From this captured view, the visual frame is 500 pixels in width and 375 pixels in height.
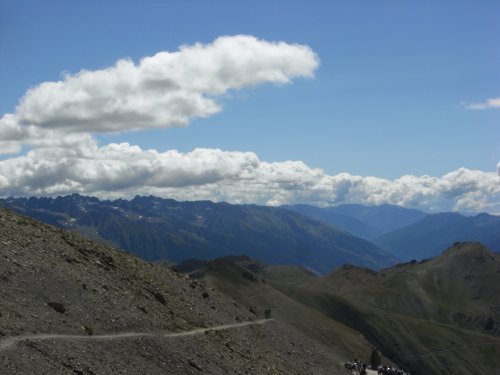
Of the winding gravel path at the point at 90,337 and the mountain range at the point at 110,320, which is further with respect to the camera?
the mountain range at the point at 110,320

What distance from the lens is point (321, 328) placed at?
6772 inches

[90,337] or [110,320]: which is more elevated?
[110,320]

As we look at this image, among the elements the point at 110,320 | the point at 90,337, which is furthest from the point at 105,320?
the point at 90,337

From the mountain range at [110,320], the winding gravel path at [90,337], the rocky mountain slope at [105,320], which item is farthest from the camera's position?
the mountain range at [110,320]

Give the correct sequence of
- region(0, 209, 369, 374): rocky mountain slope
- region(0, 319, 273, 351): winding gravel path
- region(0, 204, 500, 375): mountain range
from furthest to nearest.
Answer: region(0, 204, 500, 375): mountain range < region(0, 209, 369, 374): rocky mountain slope < region(0, 319, 273, 351): winding gravel path

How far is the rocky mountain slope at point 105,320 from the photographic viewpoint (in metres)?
43.1

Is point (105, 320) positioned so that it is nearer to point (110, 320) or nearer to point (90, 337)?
A: point (110, 320)

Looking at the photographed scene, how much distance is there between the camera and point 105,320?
54.1m

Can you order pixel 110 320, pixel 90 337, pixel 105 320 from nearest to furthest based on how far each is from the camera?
pixel 90 337 → pixel 105 320 → pixel 110 320

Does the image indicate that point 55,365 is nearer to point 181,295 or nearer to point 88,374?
point 88,374

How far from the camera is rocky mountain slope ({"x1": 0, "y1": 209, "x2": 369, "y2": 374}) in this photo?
43062 mm

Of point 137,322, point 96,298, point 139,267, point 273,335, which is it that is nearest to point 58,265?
point 96,298

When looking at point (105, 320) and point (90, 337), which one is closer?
point (90, 337)

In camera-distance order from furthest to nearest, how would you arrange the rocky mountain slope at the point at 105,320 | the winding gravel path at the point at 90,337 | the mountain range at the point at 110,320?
the mountain range at the point at 110,320, the rocky mountain slope at the point at 105,320, the winding gravel path at the point at 90,337
